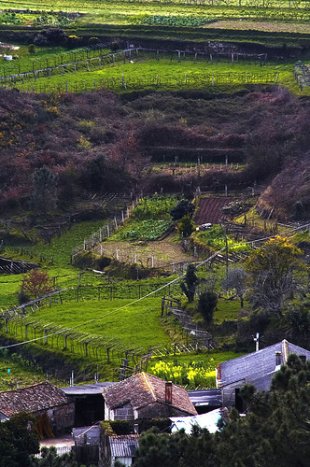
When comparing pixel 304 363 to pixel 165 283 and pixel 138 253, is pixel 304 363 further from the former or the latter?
pixel 138 253

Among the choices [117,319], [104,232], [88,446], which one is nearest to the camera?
[88,446]

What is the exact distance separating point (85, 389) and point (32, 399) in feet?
7.58

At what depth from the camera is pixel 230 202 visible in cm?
10531

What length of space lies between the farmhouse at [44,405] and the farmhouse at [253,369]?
5276mm

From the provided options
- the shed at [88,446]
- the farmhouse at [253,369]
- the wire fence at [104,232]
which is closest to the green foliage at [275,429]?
the shed at [88,446]

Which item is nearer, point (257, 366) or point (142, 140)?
point (257, 366)

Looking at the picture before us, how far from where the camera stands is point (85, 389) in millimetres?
76062

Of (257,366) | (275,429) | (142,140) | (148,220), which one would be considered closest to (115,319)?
(257,366)

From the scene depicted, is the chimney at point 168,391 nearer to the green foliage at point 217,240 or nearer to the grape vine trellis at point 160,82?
the green foliage at point 217,240

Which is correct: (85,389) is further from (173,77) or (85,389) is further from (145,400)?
(173,77)

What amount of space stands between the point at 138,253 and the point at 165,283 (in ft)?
22.0

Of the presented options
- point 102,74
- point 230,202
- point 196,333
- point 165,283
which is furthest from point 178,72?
point 196,333

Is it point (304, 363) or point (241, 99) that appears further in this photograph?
point (241, 99)

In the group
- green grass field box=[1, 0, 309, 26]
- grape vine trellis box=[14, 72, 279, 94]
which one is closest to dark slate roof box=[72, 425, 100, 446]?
grape vine trellis box=[14, 72, 279, 94]
